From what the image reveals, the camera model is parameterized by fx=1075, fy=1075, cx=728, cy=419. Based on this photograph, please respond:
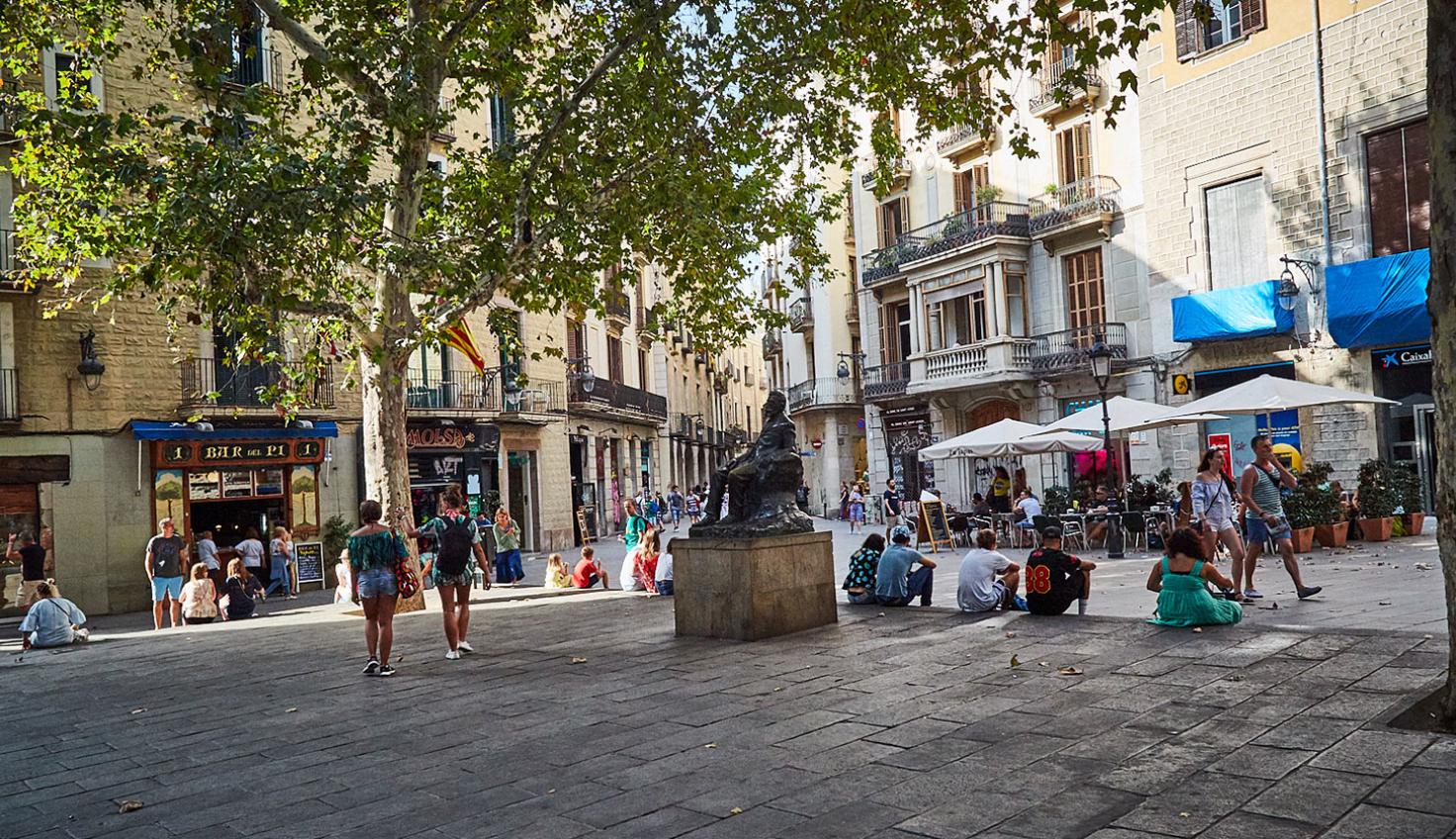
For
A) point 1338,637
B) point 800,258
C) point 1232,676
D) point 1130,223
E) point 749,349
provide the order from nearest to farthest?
point 1232,676 → point 1338,637 → point 800,258 → point 1130,223 → point 749,349

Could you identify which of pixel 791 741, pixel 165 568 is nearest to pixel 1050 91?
pixel 165 568

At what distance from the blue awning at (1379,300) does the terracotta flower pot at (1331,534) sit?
5.07 metres

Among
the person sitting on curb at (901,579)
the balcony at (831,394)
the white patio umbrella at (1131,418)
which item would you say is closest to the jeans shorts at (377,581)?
the person sitting on curb at (901,579)

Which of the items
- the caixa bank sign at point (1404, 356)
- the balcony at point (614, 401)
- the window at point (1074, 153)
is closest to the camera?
the caixa bank sign at point (1404, 356)

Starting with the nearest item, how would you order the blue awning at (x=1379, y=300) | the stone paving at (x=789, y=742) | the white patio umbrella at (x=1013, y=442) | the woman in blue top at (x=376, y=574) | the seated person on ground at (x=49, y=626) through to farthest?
1. the stone paving at (x=789, y=742)
2. the woman in blue top at (x=376, y=574)
3. the seated person on ground at (x=49, y=626)
4. the blue awning at (x=1379, y=300)
5. the white patio umbrella at (x=1013, y=442)

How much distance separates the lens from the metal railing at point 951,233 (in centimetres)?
2809

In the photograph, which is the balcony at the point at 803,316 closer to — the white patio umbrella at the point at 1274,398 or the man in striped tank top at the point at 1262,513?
the white patio umbrella at the point at 1274,398

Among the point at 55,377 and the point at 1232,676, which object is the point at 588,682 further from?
the point at 55,377

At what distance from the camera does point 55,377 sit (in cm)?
1916

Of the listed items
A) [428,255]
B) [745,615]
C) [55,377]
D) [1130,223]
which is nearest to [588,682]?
[745,615]

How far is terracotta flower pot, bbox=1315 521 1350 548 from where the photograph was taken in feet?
50.2

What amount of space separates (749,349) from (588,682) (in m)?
78.6

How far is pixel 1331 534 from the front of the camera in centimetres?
1531

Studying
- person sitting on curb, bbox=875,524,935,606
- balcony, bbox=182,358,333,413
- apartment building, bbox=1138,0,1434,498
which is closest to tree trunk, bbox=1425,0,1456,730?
person sitting on curb, bbox=875,524,935,606
